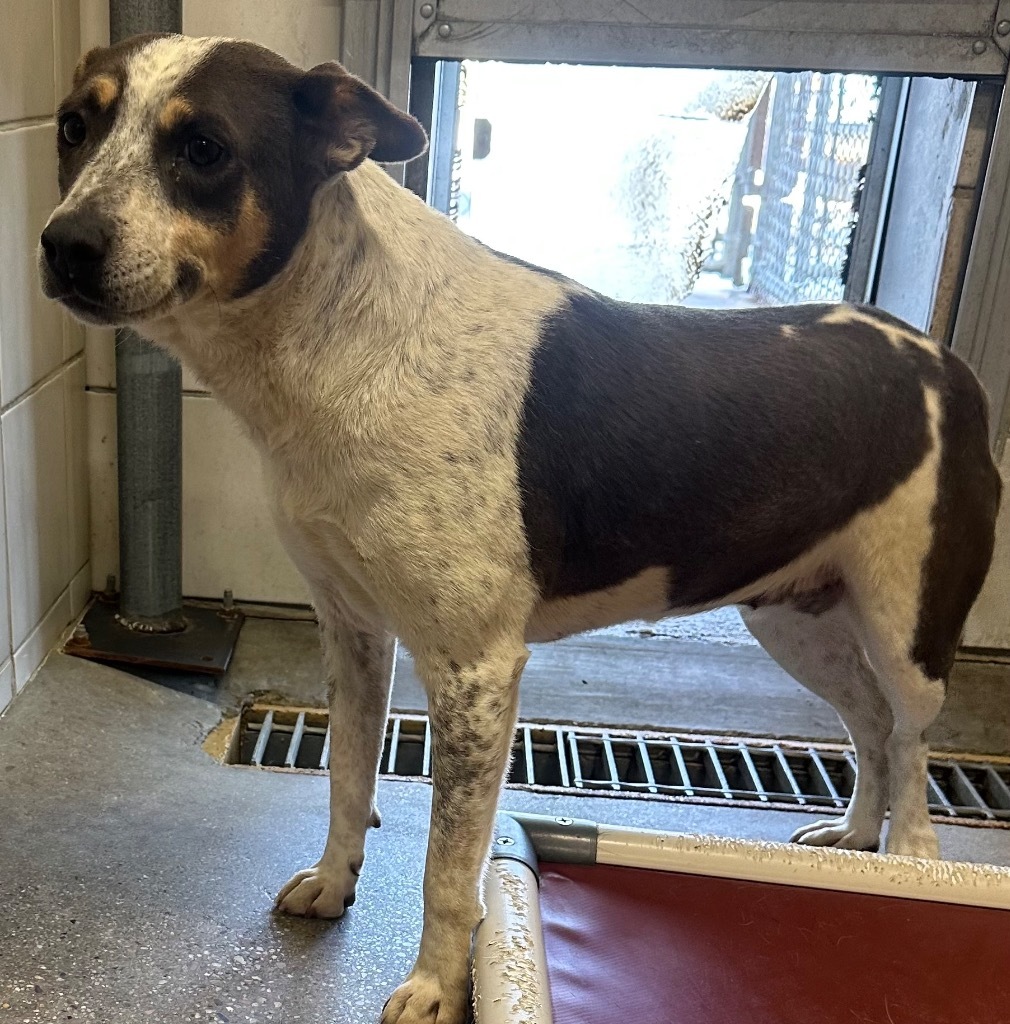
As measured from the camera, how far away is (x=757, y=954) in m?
1.62

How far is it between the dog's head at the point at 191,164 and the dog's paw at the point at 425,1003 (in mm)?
995

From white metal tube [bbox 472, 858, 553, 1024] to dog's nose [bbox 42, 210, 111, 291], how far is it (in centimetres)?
101

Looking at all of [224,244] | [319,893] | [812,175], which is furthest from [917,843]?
[812,175]

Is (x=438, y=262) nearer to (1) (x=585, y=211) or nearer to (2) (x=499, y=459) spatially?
(2) (x=499, y=459)

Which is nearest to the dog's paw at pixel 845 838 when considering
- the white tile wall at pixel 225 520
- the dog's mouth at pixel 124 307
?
the white tile wall at pixel 225 520

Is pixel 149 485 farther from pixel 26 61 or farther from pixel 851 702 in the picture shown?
pixel 851 702

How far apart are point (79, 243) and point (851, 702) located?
1.60 m

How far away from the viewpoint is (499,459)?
4.95ft

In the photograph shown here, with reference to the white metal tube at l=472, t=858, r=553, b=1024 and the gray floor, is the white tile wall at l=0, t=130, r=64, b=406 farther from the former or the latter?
the white metal tube at l=472, t=858, r=553, b=1024

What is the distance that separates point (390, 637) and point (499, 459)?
1.49ft

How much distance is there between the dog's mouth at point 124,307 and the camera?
4.42 ft

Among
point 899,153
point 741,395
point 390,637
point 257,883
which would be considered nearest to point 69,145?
point 390,637

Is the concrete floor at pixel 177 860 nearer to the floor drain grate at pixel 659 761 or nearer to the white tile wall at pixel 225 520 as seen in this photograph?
the floor drain grate at pixel 659 761

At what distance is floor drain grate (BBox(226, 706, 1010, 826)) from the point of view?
239cm
